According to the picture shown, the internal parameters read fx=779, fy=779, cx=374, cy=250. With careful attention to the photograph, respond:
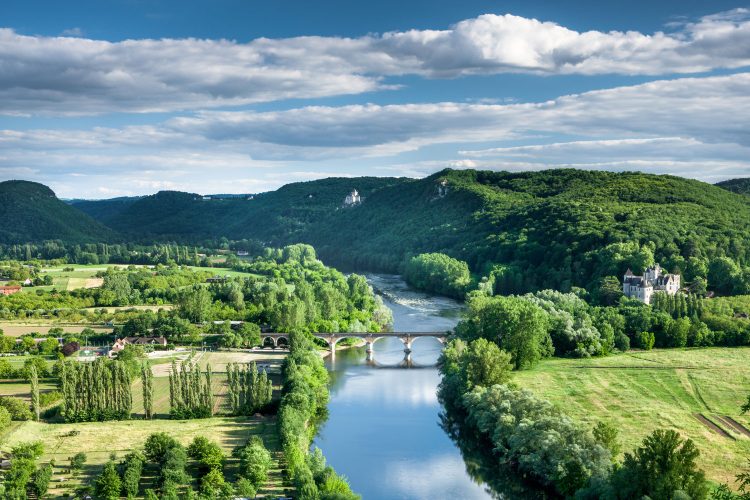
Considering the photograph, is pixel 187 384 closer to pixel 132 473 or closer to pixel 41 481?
pixel 132 473

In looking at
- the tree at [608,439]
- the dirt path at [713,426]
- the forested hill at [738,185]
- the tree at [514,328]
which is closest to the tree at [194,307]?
the tree at [514,328]

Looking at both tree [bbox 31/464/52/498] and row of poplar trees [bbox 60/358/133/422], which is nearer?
tree [bbox 31/464/52/498]

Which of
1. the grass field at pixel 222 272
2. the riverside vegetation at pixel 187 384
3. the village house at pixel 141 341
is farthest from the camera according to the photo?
the grass field at pixel 222 272

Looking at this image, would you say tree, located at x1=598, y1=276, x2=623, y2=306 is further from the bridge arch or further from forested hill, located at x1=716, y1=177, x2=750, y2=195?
forested hill, located at x1=716, y1=177, x2=750, y2=195

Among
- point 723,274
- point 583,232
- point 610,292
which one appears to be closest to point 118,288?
point 610,292

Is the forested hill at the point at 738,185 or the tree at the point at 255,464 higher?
the forested hill at the point at 738,185

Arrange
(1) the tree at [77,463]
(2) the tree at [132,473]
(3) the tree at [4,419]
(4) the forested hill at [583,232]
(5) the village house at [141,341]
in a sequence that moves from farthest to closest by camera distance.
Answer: (4) the forested hill at [583,232] < (5) the village house at [141,341] < (3) the tree at [4,419] < (1) the tree at [77,463] < (2) the tree at [132,473]

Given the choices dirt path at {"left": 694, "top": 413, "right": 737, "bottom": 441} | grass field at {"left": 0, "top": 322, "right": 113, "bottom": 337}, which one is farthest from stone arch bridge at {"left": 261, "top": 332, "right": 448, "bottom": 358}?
dirt path at {"left": 694, "top": 413, "right": 737, "bottom": 441}

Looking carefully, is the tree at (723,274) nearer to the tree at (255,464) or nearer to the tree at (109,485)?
the tree at (255,464)
